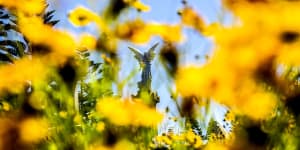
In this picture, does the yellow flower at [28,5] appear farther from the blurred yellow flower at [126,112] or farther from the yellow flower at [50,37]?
the blurred yellow flower at [126,112]

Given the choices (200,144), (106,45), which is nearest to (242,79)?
(106,45)

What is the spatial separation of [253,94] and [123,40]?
39 cm

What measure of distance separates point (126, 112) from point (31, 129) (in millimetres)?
227

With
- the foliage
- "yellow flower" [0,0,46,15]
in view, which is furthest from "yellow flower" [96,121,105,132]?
"yellow flower" [0,0,46,15]

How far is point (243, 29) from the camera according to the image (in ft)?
3.46

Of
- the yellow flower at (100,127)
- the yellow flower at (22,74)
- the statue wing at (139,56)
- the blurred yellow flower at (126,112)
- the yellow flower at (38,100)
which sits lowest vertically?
the yellow flower at (100,127)

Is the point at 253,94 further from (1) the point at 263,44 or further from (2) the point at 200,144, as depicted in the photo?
(2) the point at 200,144

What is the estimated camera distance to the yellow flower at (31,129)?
1.26m

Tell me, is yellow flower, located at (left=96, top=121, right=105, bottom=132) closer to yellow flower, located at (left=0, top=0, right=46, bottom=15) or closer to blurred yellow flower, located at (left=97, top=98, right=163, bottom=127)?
blurred yellow flower, located at (left=97, top=98, right=163, bottom=127)

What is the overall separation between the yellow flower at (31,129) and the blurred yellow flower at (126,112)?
16cm

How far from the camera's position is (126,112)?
137 centimetres

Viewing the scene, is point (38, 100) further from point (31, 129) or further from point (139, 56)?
point (139, 56)

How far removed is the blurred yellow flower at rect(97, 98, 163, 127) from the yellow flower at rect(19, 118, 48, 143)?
16cm

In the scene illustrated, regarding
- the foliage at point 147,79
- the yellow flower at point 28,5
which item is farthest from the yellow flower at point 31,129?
the yellow flower at point 28,5
